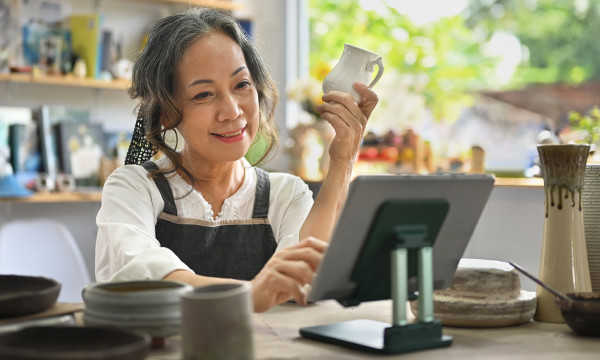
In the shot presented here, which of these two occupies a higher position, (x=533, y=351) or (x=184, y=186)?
(x=184, y=186)

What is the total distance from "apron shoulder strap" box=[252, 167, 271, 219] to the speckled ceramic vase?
2.67ft

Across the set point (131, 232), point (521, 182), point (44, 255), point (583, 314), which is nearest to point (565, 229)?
point (583, 314)

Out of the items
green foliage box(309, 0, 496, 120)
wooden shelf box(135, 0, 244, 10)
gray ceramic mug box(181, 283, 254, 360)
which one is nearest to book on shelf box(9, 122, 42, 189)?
wooden shelf box(135, 0, 244, 10)

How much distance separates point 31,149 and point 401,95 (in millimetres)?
1972

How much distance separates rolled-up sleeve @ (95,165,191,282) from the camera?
137 centimetres

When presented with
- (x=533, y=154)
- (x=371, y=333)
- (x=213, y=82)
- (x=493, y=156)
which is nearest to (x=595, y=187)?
(x=371, y=333)

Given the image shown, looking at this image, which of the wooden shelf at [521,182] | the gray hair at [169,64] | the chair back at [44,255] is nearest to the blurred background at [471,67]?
the wooden shelf at [521,182]

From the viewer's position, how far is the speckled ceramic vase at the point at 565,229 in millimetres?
1354

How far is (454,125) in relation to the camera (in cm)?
426

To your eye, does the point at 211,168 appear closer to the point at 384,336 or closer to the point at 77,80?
the point at 384,336

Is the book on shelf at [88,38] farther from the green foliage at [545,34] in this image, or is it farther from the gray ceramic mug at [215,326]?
the gray ceramic mug at [215,326]

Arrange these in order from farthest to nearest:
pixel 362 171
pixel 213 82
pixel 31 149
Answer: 1. pixel 362 171
2. pixel 31 149
3. pixel 213 82

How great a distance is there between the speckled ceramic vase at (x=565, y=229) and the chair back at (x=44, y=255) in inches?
90.9

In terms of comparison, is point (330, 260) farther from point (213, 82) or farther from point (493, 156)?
point (493, 156)
